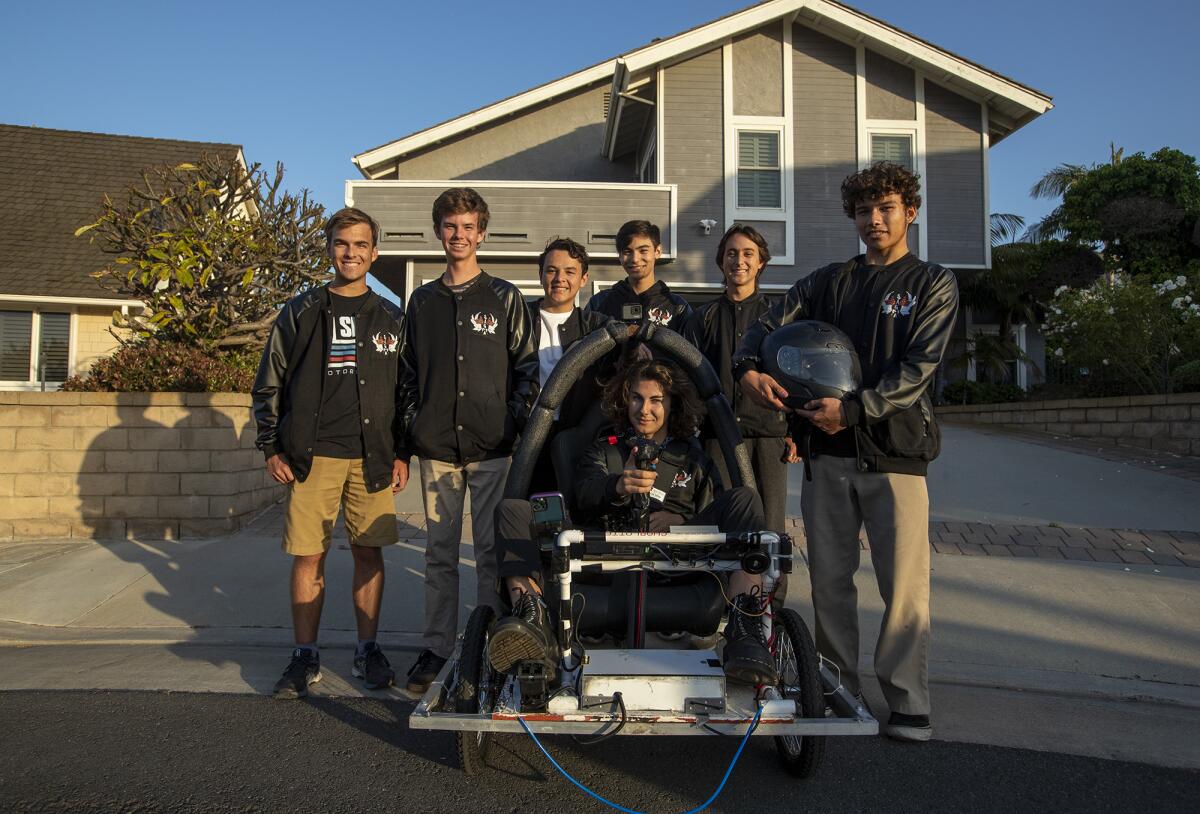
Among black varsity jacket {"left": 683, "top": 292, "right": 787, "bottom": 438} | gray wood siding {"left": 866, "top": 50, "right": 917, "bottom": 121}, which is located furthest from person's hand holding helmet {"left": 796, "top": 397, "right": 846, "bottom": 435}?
gray wood siding {"left": 866, "top": 50, "right": 917, "bottom": 121}

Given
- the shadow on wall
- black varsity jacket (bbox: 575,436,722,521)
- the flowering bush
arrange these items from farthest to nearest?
the flowering bush
the shadow on wall
black varsity jacket (bbox: 575,436,722,521)

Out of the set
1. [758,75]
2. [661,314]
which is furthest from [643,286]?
[758,75]

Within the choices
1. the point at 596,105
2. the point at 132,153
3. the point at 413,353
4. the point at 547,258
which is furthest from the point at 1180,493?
the point at 132,153

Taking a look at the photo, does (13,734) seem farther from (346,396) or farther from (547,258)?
(547,258)

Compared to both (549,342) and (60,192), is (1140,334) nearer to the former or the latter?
(549,342)

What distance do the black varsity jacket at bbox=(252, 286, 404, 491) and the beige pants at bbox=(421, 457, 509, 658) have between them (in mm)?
278

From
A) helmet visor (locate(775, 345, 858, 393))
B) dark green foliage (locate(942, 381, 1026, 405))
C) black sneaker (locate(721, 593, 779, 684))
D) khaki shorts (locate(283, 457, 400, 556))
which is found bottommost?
black sneaker (locate(721, 593, 779, 684))

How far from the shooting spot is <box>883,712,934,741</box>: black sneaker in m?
3.55

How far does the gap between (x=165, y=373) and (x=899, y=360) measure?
21.7 ft

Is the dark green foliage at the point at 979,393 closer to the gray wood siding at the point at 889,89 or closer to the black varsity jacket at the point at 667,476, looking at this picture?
the gray wood siding at the point at 889,89

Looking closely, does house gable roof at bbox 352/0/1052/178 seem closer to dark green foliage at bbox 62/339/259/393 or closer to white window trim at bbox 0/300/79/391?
dark green foliage at bbox 62/339/259/393

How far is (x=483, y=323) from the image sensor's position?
4.45 m

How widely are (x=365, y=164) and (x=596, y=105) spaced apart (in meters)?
5.08

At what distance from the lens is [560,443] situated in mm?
4172
